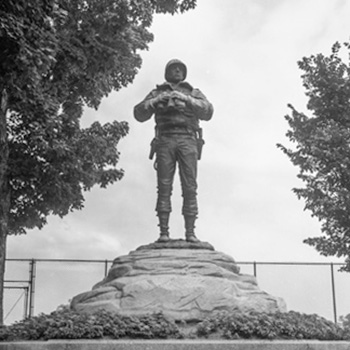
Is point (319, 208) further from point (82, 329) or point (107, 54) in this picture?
point (82, 329)

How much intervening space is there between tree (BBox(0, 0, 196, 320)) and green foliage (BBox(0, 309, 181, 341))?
467cm

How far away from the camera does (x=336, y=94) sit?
18.0 metres

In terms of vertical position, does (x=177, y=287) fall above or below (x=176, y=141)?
below

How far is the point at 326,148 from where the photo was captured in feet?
55.3

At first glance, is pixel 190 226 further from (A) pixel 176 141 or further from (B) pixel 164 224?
(A) pixel 176 141

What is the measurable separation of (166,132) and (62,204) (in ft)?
15.4

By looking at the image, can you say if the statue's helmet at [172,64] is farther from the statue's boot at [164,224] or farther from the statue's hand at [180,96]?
the statue's boot at [164,224]

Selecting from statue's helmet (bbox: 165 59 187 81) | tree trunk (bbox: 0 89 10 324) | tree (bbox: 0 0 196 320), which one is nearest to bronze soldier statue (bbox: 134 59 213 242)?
statue's helmet (bbox: 165 59 187 81)

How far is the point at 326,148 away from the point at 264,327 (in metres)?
9.22

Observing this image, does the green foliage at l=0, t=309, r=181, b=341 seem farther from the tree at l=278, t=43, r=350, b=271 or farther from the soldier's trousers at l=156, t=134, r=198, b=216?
the tree at l=278, t=43, r=350, b=271

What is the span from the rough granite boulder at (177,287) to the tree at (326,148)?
694 centimetres

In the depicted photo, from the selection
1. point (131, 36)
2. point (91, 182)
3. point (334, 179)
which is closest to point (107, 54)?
point (131, 36)

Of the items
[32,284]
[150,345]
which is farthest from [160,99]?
[32,284]

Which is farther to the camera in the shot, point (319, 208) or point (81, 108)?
point (319, 208)
